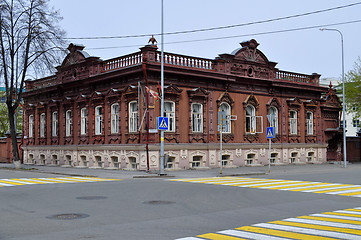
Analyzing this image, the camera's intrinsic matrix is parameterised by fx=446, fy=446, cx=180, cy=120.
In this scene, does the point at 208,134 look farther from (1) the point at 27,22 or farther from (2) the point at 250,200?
(2) the point at 250,200

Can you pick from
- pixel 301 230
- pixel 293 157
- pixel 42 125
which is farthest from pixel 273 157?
pixel 301 230

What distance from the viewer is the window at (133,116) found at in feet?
97.6

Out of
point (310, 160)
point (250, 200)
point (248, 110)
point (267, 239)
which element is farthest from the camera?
point (310, 160)

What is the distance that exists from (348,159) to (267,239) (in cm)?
3893

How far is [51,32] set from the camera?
104 feet

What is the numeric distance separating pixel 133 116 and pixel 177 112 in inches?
117

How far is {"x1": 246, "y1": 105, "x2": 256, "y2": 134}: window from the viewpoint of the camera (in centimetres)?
3528

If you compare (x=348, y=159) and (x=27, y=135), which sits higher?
(x=27, y=135)

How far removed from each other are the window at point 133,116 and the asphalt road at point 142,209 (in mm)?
11891

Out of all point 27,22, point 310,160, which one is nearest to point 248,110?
point 310,160

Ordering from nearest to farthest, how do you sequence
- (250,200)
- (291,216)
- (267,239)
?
1. (267,239)
2. (291,216)
3. (250,200)

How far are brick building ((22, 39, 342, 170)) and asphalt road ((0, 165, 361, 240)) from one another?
1207cm

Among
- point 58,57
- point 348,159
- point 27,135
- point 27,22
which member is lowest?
point 348,159

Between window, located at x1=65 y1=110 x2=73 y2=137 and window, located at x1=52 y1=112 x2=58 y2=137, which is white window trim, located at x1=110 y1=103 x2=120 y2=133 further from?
window, located at x1=52 y1=112 x2=58 y2=137
